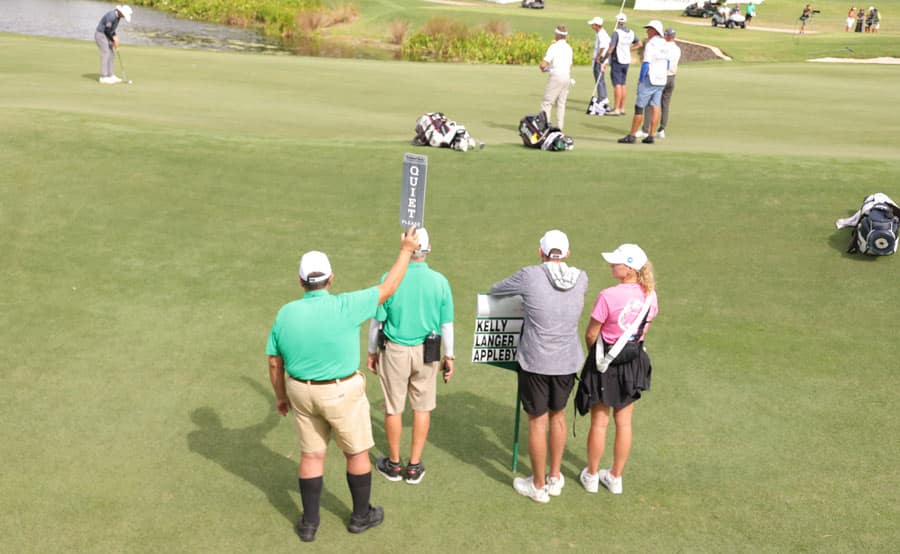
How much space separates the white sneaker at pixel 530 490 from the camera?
648 centimetres

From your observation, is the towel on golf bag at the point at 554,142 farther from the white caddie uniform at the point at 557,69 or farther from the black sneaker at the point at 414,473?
the black sneaker at the point at 414,473

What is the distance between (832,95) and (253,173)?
618 inches

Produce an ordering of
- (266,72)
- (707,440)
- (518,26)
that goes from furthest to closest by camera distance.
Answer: (518,26), (266,72), (707,440)

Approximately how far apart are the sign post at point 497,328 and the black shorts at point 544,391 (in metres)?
0.29

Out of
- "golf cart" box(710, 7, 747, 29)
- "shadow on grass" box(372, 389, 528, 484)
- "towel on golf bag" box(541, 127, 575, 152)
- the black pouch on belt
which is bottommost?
"shadow on grass" box(372, 389, 528, 484)

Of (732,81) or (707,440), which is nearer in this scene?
(707,440)

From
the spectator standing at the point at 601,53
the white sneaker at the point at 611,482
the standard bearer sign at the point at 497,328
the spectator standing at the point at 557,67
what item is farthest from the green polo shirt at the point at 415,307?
the spectator standing at the point at 601,53

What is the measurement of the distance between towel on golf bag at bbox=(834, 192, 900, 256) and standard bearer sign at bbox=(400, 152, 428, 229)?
652 cm

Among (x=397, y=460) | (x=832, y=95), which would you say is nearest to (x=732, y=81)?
(x=832, y=95)

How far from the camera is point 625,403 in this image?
646 centimetres

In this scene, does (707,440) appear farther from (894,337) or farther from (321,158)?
(321,158)

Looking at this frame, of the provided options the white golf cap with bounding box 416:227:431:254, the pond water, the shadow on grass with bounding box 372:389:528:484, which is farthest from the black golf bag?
the pond water

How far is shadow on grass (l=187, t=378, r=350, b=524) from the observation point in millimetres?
6391

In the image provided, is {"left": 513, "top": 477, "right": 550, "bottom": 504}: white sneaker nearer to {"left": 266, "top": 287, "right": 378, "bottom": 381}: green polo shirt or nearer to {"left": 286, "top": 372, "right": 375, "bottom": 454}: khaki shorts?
{"left": 286, "top": 372, "right": 375, "bottom": 454}: khaki shorts
